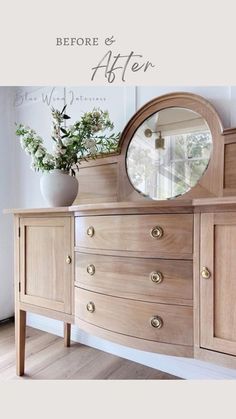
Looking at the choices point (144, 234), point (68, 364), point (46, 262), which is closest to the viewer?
point (144, 234)

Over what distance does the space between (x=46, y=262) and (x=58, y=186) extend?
0.39 metres

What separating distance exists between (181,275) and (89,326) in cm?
47

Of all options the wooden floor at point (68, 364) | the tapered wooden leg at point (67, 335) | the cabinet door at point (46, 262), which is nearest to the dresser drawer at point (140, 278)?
the cabinet door at point (46, 262)

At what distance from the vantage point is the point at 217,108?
126 cm

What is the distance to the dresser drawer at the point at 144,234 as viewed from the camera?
896 millimetres

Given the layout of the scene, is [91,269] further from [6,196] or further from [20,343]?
[6,196]

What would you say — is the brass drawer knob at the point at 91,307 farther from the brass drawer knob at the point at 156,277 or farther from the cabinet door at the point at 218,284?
the cabinet door at the point at 218,284

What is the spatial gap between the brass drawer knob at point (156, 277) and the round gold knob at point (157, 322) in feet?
0.43

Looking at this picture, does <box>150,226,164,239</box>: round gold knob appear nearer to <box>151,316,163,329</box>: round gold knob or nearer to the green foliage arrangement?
<box>151,316,163,329</box>: round gold knob

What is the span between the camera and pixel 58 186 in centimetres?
134

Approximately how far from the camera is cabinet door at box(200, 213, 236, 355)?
821 mm

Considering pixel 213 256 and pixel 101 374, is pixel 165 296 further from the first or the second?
pixel 101 374

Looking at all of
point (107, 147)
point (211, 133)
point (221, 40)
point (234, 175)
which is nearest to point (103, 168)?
point (107, 147)

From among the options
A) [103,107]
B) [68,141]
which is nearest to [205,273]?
[68,141]
